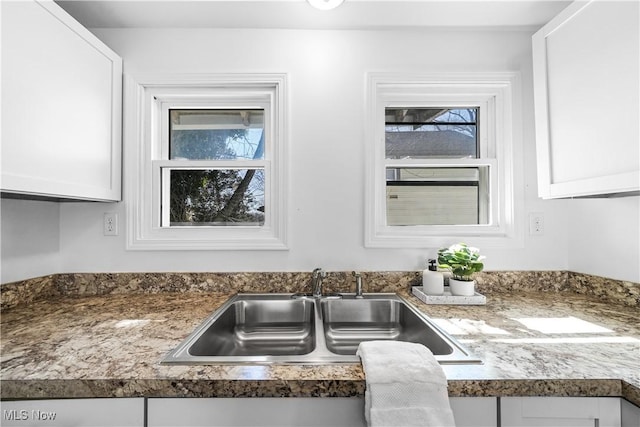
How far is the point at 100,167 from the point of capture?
143 cm

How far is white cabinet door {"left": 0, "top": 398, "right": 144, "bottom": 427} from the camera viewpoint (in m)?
0.75

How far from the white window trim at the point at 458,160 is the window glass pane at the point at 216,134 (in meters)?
0.64

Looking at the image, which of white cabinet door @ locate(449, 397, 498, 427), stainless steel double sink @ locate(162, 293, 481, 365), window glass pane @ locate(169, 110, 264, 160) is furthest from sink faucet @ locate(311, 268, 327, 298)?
white cabinet door @ locate(449, 397, 498, 427)

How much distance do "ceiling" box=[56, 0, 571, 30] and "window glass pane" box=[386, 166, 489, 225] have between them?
750mm

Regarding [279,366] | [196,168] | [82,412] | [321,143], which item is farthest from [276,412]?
[196,168]

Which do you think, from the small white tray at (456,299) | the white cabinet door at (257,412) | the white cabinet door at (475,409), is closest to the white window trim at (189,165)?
the small white tray at (456,299)

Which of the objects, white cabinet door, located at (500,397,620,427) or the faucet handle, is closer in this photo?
white cabinet door, located at (500,397,620,427)

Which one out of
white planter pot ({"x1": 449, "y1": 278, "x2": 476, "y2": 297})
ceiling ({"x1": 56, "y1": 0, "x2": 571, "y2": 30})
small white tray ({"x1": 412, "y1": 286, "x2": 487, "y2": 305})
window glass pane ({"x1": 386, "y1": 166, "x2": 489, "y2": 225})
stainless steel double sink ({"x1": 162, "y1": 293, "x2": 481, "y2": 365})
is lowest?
stainless steel double sink ({"x1": 162, "y1": 293, "x2": 481, "y2": 365})

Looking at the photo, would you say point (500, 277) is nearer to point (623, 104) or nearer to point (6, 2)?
point (623, 104)

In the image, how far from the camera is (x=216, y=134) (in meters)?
1.76

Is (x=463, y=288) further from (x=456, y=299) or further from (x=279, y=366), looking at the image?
(x=279, y=366)

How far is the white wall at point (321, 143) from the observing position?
5.27ft

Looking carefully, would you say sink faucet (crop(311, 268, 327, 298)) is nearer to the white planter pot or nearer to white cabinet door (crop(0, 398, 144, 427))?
the white planter pot

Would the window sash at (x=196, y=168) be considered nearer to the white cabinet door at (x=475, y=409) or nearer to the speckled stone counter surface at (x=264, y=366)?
the speckled stone counter surface at (x=264, y=366)
